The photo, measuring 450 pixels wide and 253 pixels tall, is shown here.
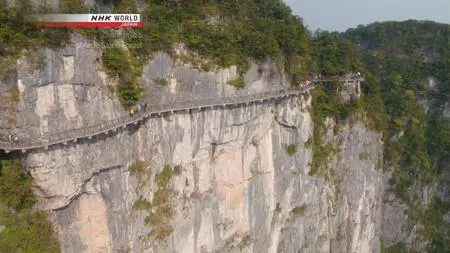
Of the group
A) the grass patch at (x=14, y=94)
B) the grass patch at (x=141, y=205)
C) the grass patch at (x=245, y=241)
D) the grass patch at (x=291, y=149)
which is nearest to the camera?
the grass patch at (x=14, y=94)

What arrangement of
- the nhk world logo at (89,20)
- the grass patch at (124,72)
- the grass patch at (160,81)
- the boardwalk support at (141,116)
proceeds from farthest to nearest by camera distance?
the grass patch at (160,81) < the grass patch at (124,72) < the nhk world logo at (89,20) < the boardwalk support at (141,116)

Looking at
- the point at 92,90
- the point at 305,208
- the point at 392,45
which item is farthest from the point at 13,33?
the point at 392,45

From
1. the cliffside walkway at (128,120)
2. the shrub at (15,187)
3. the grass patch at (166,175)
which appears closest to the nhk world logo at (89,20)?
the cliffside walkway at (128,120)

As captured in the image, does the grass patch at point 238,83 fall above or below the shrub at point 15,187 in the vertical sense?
above

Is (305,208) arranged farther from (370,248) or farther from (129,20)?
(129,20)

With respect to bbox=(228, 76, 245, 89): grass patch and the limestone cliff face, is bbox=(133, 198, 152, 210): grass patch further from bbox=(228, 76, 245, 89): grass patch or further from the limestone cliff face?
bbox=(228, 76, 245, 89): grass patch

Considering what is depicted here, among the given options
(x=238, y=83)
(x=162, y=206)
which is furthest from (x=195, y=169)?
(x=238, y=83)

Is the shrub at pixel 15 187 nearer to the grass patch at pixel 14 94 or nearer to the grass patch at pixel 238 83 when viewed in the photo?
the grass patch at pixel 14 94

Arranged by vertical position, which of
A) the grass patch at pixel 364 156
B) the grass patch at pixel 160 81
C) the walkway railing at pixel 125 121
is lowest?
the grass patch at pixel 364 156
